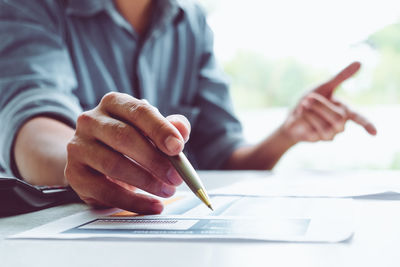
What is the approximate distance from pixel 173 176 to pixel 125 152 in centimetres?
5

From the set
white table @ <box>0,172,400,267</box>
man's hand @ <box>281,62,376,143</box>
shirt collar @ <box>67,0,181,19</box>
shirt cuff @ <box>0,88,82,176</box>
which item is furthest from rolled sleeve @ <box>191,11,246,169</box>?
white table @ <box>0,172,400,267</box>

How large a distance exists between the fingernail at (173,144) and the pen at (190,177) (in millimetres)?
12

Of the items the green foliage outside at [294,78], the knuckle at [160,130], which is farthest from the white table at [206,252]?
the green foliage outside at [294,78]

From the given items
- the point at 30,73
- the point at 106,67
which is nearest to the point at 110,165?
the point at 30,73

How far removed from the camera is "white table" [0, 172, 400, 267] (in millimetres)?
307

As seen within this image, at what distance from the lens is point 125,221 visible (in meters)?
0.45

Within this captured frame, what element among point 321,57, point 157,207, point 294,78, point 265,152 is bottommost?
point 294,78

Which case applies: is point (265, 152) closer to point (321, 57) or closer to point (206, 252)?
point (206, 252)

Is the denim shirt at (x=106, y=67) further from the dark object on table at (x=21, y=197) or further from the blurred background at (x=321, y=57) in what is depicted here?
the blurred background at (x=321, y=57)

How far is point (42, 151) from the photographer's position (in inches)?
27.8

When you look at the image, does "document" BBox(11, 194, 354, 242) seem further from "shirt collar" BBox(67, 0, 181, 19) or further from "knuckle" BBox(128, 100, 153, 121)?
"shirt collar" BBox(67, 0, 181, 19)

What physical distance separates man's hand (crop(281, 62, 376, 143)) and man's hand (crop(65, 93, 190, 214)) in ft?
1.76

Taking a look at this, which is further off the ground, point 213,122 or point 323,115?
point 323,115

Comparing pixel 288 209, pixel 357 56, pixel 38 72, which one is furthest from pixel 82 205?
pixel 357 56
